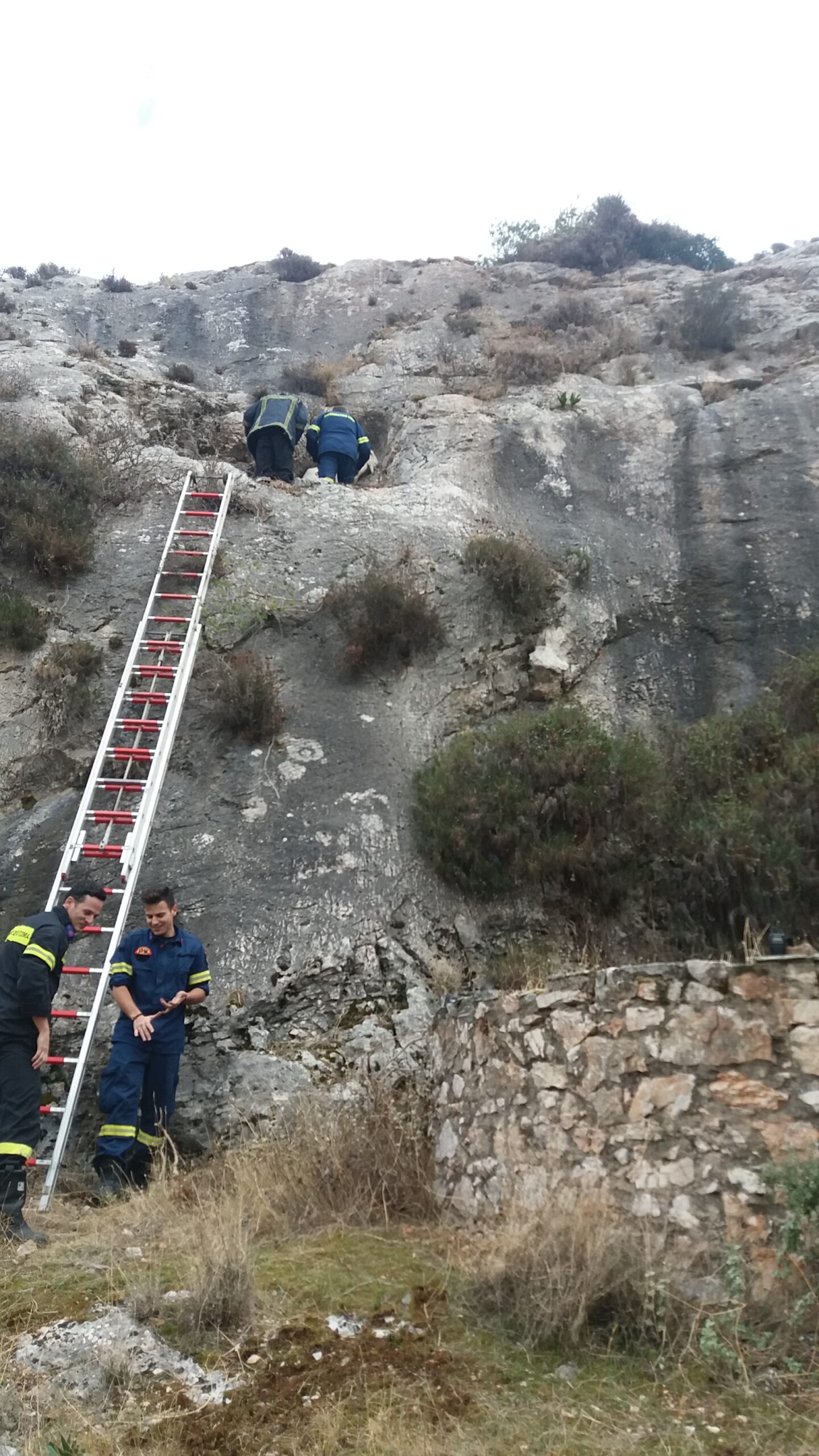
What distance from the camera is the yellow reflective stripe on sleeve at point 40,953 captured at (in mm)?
5414

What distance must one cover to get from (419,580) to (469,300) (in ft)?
42.4

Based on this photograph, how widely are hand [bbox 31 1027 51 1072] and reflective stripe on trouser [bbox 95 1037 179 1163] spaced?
0.68 m

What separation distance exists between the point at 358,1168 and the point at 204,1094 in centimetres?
165

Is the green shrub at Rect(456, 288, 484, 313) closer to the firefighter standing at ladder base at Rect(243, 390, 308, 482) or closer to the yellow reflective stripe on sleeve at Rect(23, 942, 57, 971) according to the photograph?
the firefighter standing at ladder base at Rect(243, 390, 308, 482)

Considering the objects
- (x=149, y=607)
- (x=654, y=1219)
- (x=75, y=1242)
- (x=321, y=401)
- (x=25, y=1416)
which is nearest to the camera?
(x=25, y=1416)

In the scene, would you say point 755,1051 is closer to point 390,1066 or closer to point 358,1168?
point 358,1168

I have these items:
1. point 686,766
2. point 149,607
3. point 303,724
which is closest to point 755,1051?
point 686,766

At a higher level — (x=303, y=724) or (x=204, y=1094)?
(x=303, y=724)

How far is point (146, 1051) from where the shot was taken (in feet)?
20.2

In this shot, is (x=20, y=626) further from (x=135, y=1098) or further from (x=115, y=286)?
(x=115, y=286)

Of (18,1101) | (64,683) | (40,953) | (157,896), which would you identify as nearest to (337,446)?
(64,683)

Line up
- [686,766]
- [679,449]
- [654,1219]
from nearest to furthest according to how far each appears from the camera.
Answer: [654,1219]
[686,766]
[679,449]

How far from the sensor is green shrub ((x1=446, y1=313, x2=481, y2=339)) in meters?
19.0

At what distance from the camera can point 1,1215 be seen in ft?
15.8
